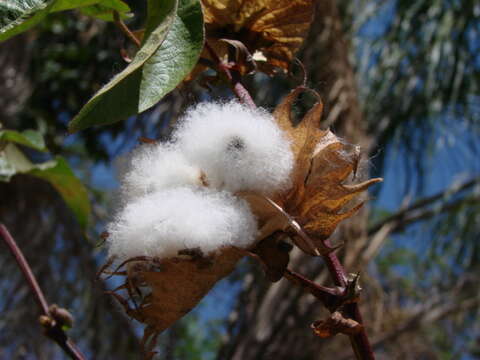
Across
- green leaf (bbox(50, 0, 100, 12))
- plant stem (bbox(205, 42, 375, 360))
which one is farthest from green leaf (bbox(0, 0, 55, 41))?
plant stem (bbox(205, 42, 375, 360))

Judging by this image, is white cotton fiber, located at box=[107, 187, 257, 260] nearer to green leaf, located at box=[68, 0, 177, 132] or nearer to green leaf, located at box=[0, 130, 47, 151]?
green leaf, located at box=[68, 0, 177, 132]

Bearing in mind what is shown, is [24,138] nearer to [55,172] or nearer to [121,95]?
[55,172]

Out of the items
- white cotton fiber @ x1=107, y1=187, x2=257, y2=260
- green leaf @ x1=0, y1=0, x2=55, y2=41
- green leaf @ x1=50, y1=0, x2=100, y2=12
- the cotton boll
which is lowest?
white cotton fiber @ x1=107, y1=187, x2=257, y2=260

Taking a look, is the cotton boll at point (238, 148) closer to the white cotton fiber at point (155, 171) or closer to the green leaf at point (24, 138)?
the white cotton fiber at point (155, 171)

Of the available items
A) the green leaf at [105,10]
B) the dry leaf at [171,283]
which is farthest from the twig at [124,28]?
the dry leaf at [171,283]

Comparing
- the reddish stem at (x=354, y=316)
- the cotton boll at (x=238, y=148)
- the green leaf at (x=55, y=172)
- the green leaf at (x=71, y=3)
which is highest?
the green leaf at (x=71, y=3)

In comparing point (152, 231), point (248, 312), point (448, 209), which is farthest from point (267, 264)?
point (448, 209)

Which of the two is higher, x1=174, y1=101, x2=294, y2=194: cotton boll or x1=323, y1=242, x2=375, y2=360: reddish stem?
A: x1=174, y1=101, x2=294, y2=194: cotton boll
